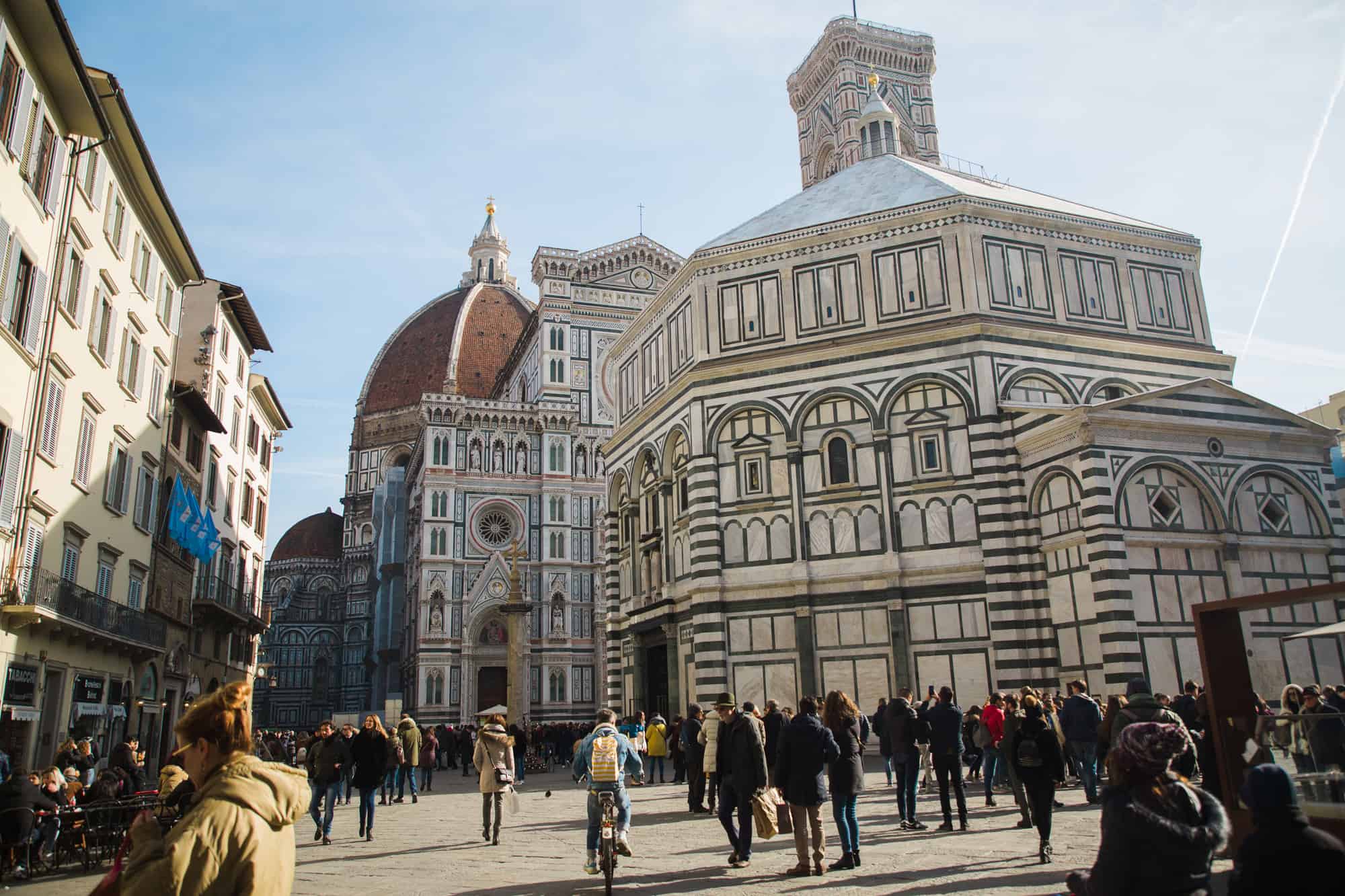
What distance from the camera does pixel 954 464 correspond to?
2284 centimetres

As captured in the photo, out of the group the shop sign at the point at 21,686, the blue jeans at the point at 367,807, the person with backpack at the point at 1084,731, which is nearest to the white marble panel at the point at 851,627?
the person with backpack at the point at 1084,731

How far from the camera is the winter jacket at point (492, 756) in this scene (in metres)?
11.6

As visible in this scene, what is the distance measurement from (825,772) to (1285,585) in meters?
15.8

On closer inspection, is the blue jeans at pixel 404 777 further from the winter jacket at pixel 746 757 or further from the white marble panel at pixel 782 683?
the winter jacket at pixel 746 757

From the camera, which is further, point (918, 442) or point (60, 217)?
point (918, 442)

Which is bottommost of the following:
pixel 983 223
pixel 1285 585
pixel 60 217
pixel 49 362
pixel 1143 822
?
pixel 1143 822

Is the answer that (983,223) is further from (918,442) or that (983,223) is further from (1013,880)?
(1013,880)

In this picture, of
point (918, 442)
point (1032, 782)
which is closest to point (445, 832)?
point (1032, 782)

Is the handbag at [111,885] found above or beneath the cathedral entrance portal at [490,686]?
beneath

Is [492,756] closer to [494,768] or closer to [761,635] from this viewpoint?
[494,768]

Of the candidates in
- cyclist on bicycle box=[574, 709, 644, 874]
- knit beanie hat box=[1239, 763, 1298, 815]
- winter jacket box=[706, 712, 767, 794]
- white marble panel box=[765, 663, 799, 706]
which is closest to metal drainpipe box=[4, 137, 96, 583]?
cyclist on bicycle box=[574, 709, 644, 874]

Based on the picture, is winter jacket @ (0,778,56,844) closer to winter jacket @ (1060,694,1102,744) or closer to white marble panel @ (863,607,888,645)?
winter jacket @ (1060,694,1102,744)

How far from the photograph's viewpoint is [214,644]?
29172 mm

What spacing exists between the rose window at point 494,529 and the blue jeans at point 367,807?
40.1 meters
